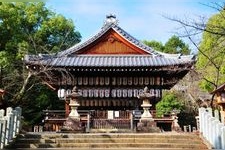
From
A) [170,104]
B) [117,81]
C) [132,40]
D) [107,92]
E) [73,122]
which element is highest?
[132,40]

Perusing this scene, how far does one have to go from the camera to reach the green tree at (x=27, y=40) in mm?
29578

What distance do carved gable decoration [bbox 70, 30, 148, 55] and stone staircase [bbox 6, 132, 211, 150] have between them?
32.3ft

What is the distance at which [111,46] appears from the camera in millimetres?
23562

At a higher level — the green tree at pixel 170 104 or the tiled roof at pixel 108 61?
the tiled roof at pixel 108 61

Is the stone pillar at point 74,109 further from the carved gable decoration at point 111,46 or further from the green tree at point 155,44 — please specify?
the green tree at point 155,44

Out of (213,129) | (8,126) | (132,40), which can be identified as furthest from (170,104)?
(8,126)

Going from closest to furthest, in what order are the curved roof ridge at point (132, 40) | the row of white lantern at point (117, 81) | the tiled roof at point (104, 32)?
the row of white lantern at point (117, 81) < the tiled roof at point (104, 32) < the curved roof ridge at point (132, 40)

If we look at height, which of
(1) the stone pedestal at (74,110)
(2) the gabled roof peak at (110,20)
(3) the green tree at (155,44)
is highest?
(3) the green tree at (155,44)

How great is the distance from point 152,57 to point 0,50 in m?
15.5

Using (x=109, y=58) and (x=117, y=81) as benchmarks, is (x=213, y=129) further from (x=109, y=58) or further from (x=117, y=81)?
(x=109, y=58)

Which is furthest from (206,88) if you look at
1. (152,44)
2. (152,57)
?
(152,44)

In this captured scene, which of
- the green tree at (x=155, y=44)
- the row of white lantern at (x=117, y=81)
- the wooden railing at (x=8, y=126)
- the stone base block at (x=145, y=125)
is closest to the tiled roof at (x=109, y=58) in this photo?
the row of white lantern at (x=117, y=81)

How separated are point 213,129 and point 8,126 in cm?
664

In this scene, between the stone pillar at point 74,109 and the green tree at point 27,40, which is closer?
the stone pillar at point 74,109
